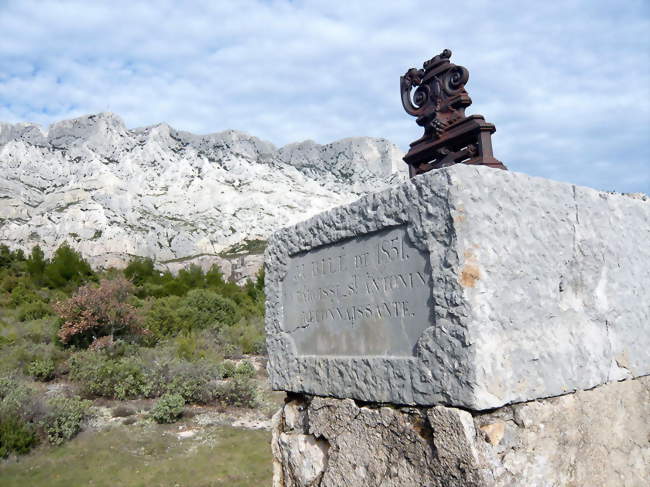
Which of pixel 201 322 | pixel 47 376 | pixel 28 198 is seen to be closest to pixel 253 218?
pixel 28 198

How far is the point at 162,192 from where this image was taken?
166 ft

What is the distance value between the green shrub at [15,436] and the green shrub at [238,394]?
3.35 metres

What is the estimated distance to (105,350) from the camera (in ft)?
40.0

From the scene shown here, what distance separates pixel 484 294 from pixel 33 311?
16914mm

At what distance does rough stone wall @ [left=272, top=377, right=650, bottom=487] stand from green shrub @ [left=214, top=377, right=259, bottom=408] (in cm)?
739

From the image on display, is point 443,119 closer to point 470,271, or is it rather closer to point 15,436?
point 470,271

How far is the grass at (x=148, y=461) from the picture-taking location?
6613 millimetres

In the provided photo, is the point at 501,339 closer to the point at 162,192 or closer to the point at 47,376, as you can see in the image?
the point at 47,376

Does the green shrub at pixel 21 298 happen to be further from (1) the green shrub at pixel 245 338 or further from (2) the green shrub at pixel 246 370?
(2) the green shrub at pixel 246 370

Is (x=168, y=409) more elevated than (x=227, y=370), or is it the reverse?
(x=227, y=370)

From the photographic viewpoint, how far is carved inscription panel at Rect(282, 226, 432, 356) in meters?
2.41

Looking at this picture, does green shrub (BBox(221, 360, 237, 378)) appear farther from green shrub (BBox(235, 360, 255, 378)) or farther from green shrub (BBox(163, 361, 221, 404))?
green shrub (BBox(163, 361, 221, 404))

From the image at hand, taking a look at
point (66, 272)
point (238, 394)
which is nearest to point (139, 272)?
point (66, 272)

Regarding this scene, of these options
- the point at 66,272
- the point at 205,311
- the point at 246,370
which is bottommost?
the point at 246,370
